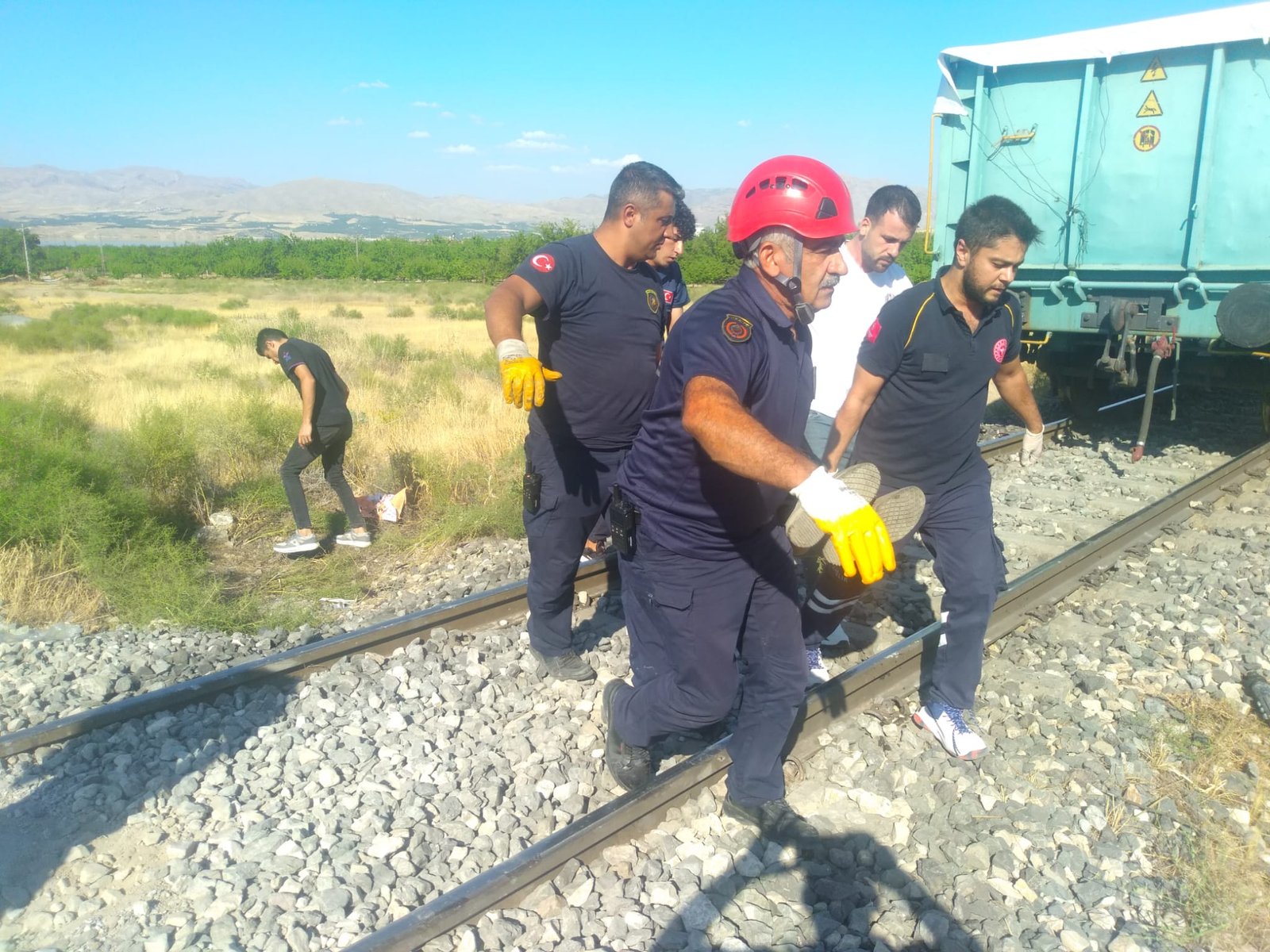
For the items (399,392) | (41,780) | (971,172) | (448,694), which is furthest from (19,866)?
(399,392)

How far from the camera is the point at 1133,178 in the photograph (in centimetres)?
856

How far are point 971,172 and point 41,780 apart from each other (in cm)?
913

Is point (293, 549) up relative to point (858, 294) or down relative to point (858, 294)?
down

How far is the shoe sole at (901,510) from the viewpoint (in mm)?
3213

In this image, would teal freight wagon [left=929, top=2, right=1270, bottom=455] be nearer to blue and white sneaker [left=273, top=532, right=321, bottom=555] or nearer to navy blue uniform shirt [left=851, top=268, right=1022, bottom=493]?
navy blue uniform shirt [left=851, top=268, right=1022, bottom=493]

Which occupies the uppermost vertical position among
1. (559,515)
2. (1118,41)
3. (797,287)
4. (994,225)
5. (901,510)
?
(1118,41)

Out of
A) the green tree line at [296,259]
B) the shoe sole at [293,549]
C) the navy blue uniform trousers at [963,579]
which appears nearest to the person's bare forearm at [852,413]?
the navy blue uniform trousers at [963,579]

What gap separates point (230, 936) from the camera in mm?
2643

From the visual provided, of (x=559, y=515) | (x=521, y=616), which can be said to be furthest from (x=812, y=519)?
(x=521, y=616)

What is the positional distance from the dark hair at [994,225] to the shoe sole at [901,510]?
1.05 meters

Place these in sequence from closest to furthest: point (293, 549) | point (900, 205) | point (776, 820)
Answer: point (776, 820) < point (900, 205) < point (293, 549)

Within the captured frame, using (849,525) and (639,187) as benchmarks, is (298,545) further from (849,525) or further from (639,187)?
(849,525)

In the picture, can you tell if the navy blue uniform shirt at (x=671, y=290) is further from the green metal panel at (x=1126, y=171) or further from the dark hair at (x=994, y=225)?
the green metal panel at (x=1126, y=171)

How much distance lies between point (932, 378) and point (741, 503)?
1.34 m
